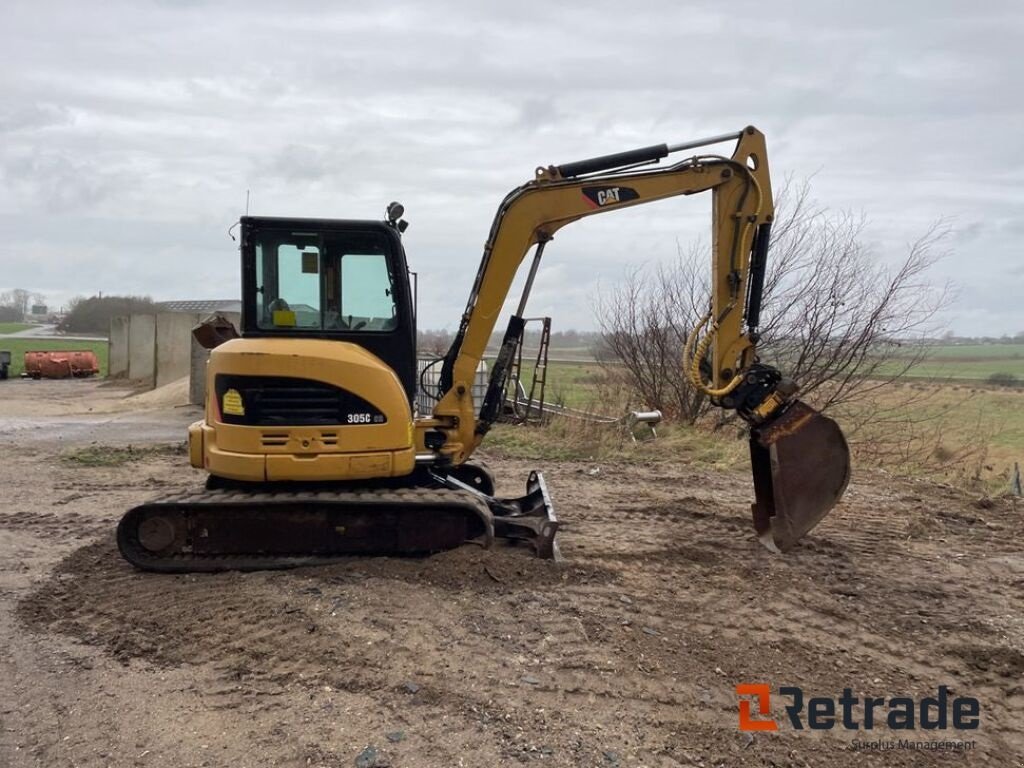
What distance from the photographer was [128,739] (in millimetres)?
3750

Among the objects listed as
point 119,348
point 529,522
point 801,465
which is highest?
point 119,348

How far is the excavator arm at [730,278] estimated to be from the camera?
643 centimetres

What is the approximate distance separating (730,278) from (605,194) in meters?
1.22

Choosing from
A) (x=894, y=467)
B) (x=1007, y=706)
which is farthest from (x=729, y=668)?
(x=894, y=467)

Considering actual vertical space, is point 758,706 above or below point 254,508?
below

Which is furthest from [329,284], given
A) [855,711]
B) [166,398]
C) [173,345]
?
[173,345]

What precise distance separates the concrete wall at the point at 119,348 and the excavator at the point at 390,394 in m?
28.5

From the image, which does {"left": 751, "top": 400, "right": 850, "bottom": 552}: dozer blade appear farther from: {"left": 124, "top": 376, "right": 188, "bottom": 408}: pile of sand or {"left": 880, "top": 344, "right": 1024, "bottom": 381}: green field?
{"left": 124, "top": 376, "right": 188, "bottom": 408}: pile of sand

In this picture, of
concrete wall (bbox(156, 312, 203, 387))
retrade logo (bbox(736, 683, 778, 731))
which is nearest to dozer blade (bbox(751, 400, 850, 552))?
retrade logo (bbox(736, 683, 778, 731))

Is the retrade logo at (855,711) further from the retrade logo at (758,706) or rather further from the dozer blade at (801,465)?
the dozer blade at (801,465)

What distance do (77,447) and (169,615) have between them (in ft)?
28.9

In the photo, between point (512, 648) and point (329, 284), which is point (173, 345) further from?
point (512, 648)

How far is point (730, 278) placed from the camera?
6.55 metres

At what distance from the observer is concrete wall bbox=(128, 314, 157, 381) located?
3044cm
